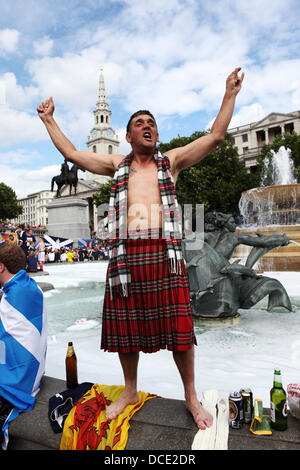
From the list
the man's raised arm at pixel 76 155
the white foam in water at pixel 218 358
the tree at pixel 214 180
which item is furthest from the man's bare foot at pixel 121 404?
the tree at pixel 214 180

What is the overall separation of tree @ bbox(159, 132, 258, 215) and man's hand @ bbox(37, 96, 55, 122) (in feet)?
108

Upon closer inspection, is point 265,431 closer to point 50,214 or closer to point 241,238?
point 241,238

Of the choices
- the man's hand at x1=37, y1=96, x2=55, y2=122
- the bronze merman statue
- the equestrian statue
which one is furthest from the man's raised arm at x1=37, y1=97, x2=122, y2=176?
the equestrian statue

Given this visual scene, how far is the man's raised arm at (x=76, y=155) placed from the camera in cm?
246

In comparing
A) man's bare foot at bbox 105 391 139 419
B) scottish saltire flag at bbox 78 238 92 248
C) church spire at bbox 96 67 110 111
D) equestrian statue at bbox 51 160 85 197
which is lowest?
man's bare foot at bbox 105 391 139 419

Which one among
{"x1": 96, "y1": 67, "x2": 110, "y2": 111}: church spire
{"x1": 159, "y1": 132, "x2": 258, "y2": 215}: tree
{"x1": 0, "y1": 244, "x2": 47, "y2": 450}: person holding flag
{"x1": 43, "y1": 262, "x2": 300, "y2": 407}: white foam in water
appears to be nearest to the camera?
{"x1": 0, "y1": 244, "x2": 47, "y2": 450}: person holding flag

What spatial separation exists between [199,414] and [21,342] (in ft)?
4.41

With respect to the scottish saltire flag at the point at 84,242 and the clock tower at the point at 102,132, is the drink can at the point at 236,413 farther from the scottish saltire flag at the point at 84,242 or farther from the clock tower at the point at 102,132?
the clock tower at the point at 102,132

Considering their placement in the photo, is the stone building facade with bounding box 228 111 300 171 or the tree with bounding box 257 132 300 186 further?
the stone building facade with bounding box 228 111 300 171

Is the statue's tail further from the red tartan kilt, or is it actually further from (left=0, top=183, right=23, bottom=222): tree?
(left=0, top=183, right=23, bottom=222): tree

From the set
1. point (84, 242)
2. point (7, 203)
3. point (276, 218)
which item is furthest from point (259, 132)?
point (7, 203)

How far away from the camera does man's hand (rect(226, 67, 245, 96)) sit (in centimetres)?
→ 220

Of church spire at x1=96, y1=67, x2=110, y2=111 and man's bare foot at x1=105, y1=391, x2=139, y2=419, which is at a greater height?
church spire at x1=96, y1=67, x2=110, y2=111

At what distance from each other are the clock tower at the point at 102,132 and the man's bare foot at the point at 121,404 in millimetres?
89840
